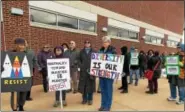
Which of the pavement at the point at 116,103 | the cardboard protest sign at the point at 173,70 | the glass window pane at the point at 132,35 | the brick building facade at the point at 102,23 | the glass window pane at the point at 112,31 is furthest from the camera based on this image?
the glass window pane at the point at 132,35

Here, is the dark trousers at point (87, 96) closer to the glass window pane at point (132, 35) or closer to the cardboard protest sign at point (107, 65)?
the cardboard protest sign at point (107, 65)

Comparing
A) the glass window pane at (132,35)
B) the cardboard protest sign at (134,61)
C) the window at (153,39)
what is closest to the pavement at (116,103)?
the cardboard protest sign at (134,61)

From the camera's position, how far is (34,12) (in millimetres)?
10133

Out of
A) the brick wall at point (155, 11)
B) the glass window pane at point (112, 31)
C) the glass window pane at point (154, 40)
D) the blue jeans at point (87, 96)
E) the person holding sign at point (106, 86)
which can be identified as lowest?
the blue jeans at point (87, 96)

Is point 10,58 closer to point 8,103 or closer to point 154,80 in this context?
point 8,103

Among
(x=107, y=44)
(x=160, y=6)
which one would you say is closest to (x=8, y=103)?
(x=107, y=44)

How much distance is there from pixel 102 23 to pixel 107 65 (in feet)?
28.6

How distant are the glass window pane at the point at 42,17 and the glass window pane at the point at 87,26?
2.07 m

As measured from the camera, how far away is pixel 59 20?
11398 millimetres

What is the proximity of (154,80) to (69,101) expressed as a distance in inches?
136

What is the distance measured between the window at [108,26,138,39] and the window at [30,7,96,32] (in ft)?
6.91

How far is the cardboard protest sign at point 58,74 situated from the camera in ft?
20.0

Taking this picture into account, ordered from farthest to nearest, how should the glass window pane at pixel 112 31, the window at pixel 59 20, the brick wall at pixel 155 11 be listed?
the brick wall at pixel 155 11 → the glass window pane at pixel 112 31 → the window at pixel 59 20

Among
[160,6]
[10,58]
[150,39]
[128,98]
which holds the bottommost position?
[128,98]
